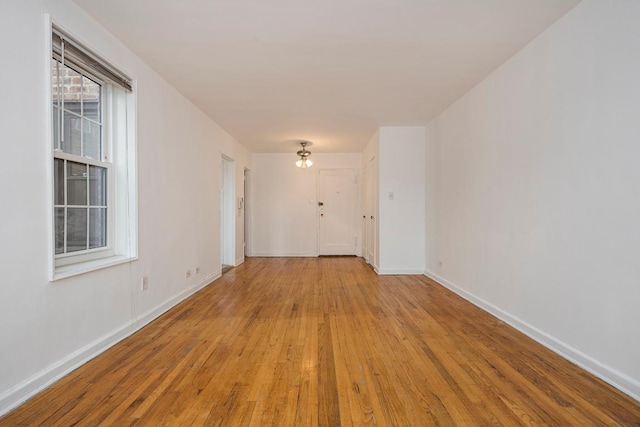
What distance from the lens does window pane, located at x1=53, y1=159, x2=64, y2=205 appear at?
224 centimetres

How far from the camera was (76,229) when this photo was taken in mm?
2473

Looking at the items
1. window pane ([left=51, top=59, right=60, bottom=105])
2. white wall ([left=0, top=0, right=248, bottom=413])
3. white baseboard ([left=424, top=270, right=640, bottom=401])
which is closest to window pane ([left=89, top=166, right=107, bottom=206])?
white wall ([left=0, top=0, right=248, bottom=413])

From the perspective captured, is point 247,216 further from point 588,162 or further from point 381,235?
point 588,162

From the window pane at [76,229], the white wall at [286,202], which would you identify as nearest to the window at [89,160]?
the window pane at [76,229]

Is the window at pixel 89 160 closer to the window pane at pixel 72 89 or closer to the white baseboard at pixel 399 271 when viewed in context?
the window pane at pixel 72 89

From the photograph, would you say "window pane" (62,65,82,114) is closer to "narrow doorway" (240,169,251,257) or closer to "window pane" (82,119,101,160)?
"window pane" (82,119,101,160)

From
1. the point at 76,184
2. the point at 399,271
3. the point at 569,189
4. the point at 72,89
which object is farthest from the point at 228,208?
the point at 569,189

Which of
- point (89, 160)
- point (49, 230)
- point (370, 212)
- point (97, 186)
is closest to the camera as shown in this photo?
point (49, 230)

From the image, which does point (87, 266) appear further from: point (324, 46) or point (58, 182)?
point (324, 46)

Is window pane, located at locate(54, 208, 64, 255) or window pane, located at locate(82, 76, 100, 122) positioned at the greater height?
window pane, located at locate(82, 76, 100, 122)

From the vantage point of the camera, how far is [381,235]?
5.54 m

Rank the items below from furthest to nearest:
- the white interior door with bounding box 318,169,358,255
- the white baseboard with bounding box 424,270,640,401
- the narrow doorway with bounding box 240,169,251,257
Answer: the white interior door with bounding box 318,169,358,255
the narrow doorway with bounding box 240,169,251,257
the white baseboard with bounding box 424,270,640,401

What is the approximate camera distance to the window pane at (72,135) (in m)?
2.35

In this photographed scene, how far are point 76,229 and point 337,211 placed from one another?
19.1 ft
